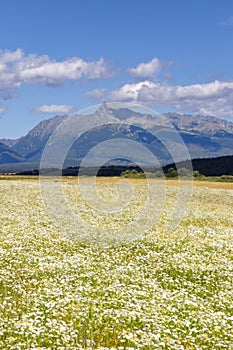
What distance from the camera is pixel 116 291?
11.8 meters

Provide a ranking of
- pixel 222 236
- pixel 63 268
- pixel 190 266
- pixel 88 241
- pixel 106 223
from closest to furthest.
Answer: pixel 63 268
pixel 190 266
pixel 88 241
pixel 222 236
pixel 106 223

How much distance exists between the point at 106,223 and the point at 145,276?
12.0m

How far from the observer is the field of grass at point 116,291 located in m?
9.03

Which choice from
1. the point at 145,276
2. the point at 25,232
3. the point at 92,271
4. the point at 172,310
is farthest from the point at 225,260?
the point at 25,232

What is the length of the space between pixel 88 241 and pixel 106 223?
6401 mm

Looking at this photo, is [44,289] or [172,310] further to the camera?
[44,289]

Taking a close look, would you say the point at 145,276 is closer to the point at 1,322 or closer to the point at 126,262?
the point at 126,262

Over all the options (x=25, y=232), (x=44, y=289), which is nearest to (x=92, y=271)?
(x=44, y=289)

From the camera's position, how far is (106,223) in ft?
88.7

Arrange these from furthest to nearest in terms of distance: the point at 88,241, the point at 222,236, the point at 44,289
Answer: the point at 222,236, the point at 88,241, the point at 44,289

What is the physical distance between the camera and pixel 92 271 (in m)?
14.8

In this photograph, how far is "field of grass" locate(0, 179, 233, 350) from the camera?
9.03 m

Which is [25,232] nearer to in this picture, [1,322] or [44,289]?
[44,289]

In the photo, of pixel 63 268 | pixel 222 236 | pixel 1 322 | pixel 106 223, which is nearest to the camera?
pixel 1 322
